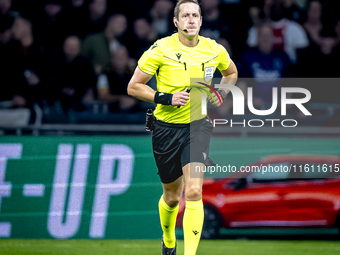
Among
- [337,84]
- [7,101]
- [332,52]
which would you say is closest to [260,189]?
[337,84]

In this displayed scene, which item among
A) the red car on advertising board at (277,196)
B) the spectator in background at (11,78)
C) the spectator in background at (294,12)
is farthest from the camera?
the spectator in background at (294,12)

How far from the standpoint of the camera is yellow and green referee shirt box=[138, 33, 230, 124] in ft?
17.2

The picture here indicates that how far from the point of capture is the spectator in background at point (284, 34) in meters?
8.88

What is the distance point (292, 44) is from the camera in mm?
8984

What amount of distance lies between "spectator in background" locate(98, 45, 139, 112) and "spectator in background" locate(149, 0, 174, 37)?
98 centimetres

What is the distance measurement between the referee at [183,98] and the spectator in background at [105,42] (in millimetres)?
3228

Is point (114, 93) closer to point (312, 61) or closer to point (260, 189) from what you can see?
point (260, 189)

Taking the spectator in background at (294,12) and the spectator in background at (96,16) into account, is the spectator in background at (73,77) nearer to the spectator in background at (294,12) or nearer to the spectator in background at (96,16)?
the spectator in background at (96,16)

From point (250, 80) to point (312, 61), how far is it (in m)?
1.24

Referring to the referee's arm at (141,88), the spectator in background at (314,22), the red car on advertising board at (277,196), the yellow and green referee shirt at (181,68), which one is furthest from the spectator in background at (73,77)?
the spectator in background at (314,22)

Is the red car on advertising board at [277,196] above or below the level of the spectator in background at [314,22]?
below

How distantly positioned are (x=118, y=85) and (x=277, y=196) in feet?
9.44

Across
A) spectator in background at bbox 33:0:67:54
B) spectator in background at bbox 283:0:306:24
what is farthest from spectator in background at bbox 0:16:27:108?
spectator in background at bbox 283:0:306:24

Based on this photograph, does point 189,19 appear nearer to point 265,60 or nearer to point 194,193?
point 194,193
